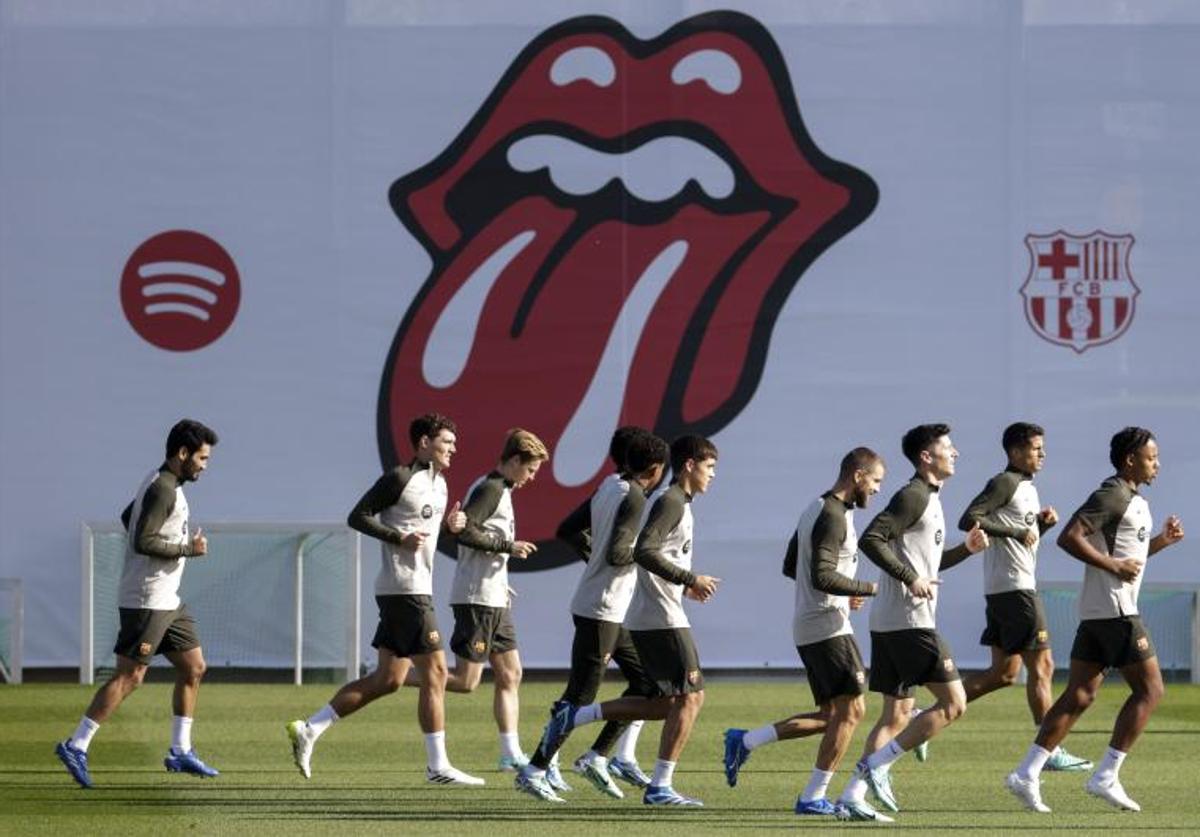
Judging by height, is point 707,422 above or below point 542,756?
above

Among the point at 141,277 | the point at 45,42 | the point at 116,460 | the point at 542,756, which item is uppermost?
the point at 45,42

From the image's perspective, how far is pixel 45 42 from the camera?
21703 mm

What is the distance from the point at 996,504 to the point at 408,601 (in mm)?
3403

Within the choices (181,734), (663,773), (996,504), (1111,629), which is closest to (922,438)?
(1111,629)

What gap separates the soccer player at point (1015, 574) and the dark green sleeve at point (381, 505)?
3.15m

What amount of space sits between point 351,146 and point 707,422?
3991mm

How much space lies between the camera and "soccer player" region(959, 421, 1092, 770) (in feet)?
45.0

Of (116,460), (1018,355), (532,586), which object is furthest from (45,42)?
(1018,355)

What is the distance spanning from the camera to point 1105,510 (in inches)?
457

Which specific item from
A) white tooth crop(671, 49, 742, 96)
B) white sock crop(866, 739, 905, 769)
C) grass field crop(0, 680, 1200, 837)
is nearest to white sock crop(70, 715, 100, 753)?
grass field crop(0, 680, 1200, 837)

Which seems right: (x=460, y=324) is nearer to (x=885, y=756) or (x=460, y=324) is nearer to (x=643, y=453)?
(x=643, y=453)

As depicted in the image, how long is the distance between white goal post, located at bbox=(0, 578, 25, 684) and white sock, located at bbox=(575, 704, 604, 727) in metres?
10.2

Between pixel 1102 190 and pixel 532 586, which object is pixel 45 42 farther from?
pixel 1102 190

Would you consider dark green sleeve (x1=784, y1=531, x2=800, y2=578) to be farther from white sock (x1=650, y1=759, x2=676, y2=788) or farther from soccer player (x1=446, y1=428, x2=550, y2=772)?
soccer player (x1=446, y1=428, x2=550, y2=772)
